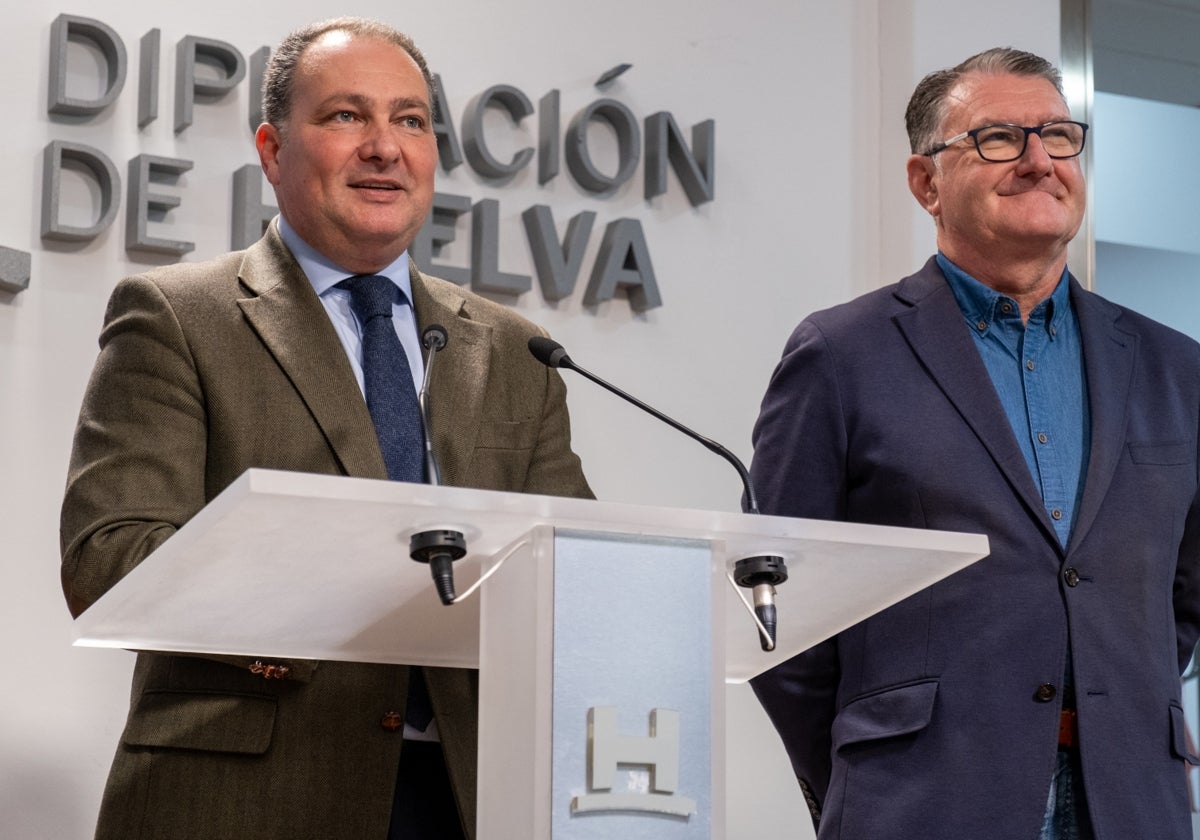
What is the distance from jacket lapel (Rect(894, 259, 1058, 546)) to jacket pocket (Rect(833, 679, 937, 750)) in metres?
0.28

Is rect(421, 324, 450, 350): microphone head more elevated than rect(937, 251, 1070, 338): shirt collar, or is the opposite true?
rect(937, 251, 1070, 338): shirt collar

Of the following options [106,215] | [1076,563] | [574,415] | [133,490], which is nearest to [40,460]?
[106,215]

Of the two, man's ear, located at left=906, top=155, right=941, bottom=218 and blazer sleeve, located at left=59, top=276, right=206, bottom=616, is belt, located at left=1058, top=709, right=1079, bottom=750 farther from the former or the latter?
blazer sleeve, located at left=59, top=276, right=206, bottom=616

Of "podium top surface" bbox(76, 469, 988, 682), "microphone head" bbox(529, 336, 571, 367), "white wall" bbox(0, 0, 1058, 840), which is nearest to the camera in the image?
"podium top surface" bbox(76, 469, 988, 682)

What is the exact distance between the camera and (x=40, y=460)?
321 cm

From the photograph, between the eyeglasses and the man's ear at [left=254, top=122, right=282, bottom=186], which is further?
the eyeglasses

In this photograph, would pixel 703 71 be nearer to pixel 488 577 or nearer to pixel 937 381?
pixel 937 381

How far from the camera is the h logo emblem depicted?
1480 mm

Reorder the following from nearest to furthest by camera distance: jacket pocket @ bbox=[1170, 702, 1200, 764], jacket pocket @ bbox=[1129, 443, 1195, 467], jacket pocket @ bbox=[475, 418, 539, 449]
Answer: jacket pocket @ bbox=[475, 418, 539, 449]
jacket pocket @ bbox=[1170, 702, 1200, 764]
jacket pocket @ bbox=[1129, 443, 1195, 467]

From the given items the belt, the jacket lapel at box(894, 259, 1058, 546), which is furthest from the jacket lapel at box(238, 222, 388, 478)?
the belt

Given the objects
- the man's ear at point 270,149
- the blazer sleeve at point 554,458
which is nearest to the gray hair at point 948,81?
the blazer sleeve at point 554,458

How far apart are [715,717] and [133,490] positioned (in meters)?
0.77

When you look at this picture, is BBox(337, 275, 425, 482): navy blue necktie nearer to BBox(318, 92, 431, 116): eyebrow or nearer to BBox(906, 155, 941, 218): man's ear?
BBox(318, 92, 431, 116): eyebrow

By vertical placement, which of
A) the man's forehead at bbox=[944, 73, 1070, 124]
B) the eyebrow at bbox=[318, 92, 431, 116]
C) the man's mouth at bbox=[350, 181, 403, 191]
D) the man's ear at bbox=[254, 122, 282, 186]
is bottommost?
the man's mouth at bbox=[350, 181, 403, 191]
